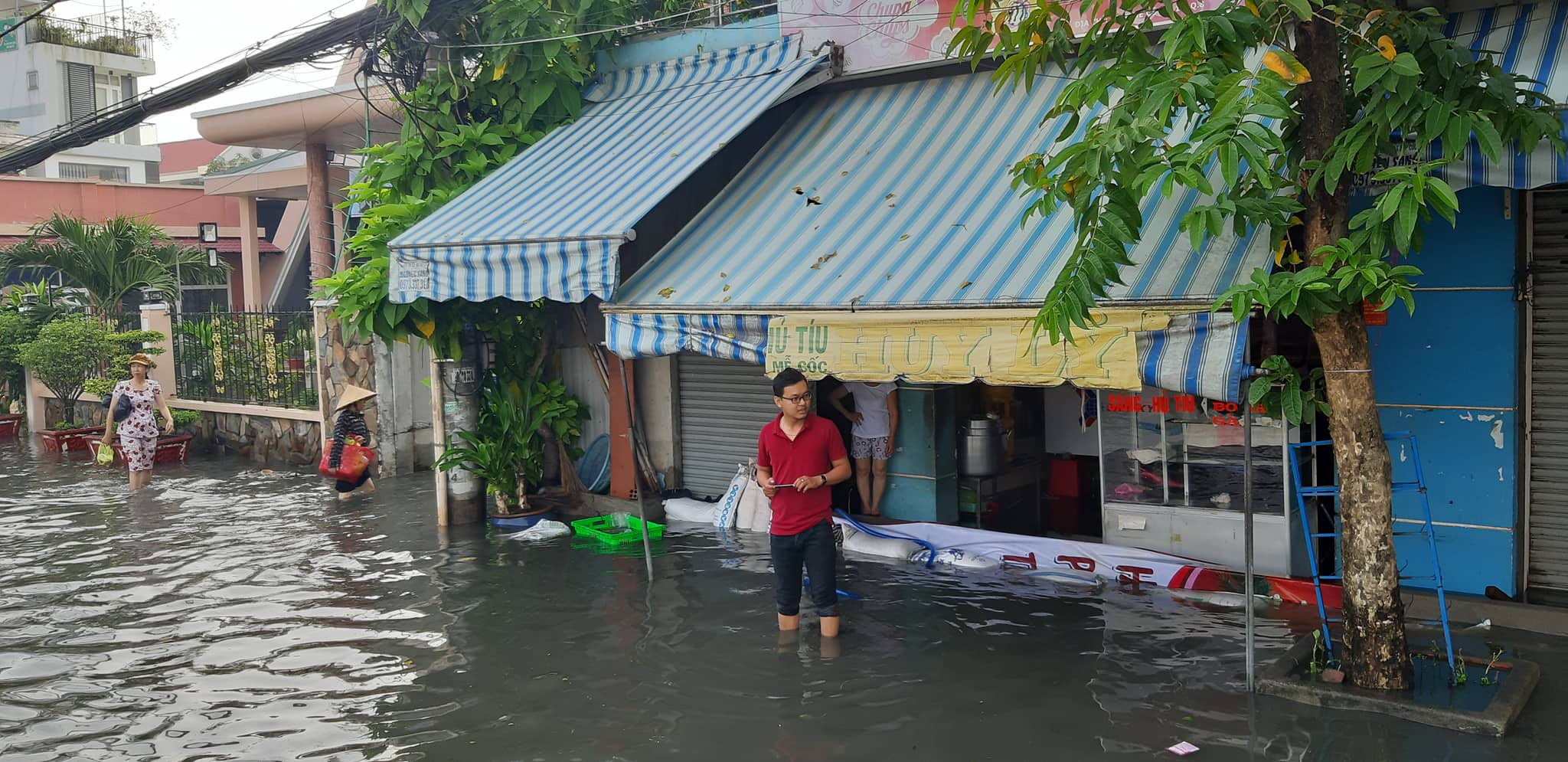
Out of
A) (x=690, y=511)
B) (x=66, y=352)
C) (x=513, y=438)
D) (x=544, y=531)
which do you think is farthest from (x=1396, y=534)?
(x=66, y=352)

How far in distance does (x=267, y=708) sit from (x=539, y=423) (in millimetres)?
5419

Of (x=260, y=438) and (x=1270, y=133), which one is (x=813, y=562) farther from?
(x=260, y=438)

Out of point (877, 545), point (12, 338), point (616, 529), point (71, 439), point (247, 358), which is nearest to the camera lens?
point (877, 545)

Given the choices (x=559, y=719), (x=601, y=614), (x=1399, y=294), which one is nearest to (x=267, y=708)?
(x=559, y=719)

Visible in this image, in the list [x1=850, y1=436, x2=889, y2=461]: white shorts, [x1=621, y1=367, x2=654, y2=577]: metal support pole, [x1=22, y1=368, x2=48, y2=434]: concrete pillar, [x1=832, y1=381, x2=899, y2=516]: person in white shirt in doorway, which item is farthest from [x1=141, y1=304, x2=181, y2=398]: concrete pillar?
[x1=850, y1=436, x2=889, y2=461]: white shorts

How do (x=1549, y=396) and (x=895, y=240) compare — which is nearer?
(x=1549, y=396)

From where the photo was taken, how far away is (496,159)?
36.7 feet

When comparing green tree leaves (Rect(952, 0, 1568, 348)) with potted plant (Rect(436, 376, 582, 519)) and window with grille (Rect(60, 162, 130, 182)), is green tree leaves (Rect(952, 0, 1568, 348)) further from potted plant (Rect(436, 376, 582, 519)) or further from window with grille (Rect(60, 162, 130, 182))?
window with grille (Rect(60, 162, 130, 182))

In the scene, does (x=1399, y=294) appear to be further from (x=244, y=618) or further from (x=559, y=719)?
(x=244, y=618)

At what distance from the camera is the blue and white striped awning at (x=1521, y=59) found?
6.08 metres

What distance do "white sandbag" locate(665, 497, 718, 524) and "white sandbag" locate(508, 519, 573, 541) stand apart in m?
1.00

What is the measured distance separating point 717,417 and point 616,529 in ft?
4.91

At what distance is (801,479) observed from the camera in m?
7.16

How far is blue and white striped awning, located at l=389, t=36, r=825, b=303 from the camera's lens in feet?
29.8
